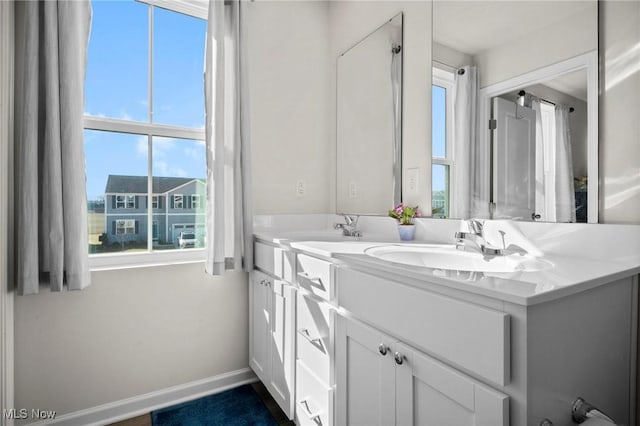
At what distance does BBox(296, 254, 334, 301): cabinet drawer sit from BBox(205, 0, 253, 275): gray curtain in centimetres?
55

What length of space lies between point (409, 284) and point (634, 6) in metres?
1.07

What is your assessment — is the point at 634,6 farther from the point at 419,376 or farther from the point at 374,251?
the point at 419,376

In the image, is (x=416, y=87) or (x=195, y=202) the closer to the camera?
(x=416, y=87)

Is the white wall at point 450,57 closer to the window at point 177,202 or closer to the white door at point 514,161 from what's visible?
the white door at point 514,161

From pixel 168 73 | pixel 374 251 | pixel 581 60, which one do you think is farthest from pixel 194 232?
pixel 581 60

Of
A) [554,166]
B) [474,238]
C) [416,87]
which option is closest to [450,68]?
[416,87]

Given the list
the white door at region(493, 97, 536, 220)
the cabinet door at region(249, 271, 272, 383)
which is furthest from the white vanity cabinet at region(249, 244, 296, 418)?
the white door at region(493, 97, 536, 220)

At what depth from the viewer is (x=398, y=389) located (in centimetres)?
93

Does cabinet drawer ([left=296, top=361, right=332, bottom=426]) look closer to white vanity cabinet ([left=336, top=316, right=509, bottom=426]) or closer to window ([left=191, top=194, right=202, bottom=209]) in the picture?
white vanity cabinet ([left=336, top=316, right=509, bottom=426])

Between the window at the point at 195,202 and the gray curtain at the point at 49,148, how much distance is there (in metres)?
0.54

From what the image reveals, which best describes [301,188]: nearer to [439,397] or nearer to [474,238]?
[474,238]

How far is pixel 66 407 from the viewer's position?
1.60 meters

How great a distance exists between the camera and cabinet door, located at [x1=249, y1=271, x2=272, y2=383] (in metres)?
1.76

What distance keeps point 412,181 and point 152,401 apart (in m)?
1.81
